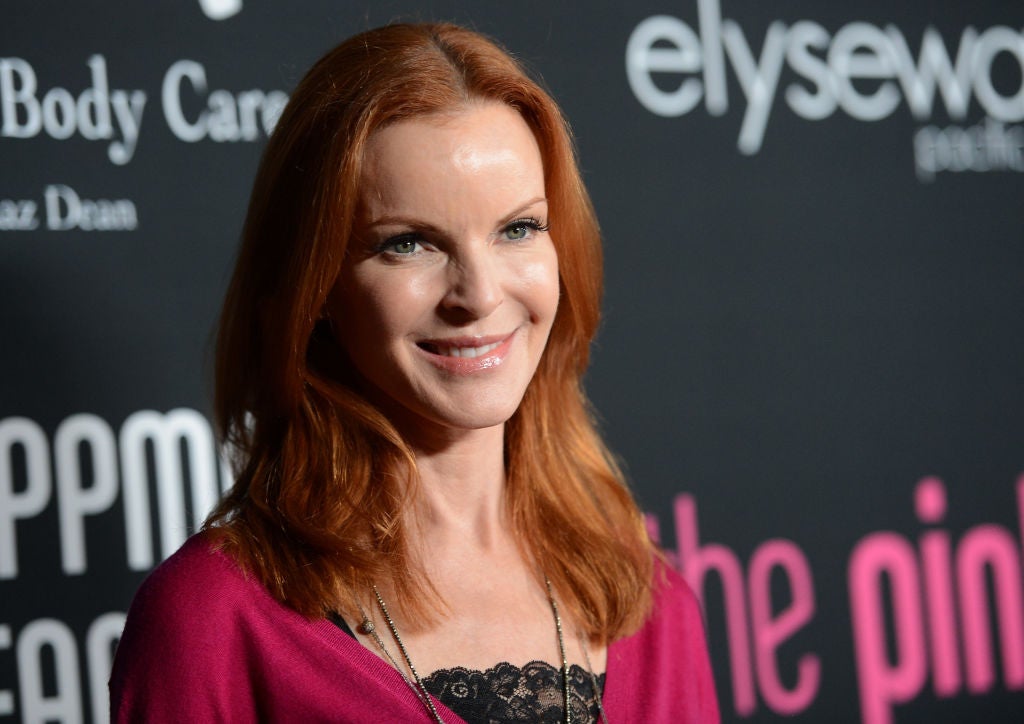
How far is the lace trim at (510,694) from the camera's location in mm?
1206

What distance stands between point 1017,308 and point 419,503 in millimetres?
1521

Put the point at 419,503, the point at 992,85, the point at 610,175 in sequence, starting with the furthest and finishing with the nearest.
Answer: the point at 992,85 < the point at 610,175 < the point at 419,503

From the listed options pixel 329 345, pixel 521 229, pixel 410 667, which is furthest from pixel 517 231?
pixel 410 667

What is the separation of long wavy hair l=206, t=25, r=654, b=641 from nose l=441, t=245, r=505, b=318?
0.11 meters

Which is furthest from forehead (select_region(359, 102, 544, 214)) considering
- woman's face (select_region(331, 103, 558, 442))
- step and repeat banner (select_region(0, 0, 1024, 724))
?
step and repeat banner (select_region(0, 0, 1024, 724))

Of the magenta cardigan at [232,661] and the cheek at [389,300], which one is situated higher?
the cheek at [389,300]

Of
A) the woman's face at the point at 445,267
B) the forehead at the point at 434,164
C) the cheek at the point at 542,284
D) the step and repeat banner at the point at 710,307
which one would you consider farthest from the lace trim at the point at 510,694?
the step and repeat banner at the point at 710,307

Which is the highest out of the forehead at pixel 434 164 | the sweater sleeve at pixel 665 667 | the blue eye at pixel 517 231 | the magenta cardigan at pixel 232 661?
the forehead at pixel 434 164

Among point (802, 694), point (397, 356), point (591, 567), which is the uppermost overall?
point (397, 356)

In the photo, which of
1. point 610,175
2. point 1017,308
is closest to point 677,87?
point 610,175

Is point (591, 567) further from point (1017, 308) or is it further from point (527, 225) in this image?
point (1017, 308)

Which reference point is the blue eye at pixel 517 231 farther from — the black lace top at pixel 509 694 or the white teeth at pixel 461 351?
the black lace top at pixel 509 694

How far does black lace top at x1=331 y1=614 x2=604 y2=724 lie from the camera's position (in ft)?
3.95

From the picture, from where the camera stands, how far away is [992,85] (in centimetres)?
233
